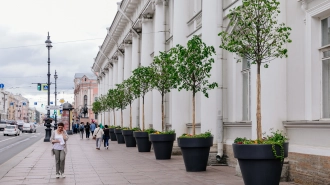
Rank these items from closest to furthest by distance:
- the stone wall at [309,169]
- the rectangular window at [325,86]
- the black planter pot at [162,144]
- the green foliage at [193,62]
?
the stone wall at [309,169], the rectangular window at [325,86], the green foliage at [193,62], the black planter pot at [162,144]

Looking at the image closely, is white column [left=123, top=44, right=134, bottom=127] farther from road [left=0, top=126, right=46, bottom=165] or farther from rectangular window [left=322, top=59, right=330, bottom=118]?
rectangular window [left=322, top=59, right=330, bottom=118]

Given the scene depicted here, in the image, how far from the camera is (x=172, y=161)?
56.3ft

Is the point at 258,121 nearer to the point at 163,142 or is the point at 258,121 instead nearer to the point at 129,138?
the point at 163,142

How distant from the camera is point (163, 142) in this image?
17.7 m

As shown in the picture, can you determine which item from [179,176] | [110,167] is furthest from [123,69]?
[179,176]

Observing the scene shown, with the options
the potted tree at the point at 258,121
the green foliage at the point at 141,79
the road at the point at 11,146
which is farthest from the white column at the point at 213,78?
the road at the point at 11,146

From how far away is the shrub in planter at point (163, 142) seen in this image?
1761cm

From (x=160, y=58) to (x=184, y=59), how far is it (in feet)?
15.2

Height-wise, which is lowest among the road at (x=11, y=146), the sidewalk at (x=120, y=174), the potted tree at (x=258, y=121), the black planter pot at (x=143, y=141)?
the road at (x=11, y=146)

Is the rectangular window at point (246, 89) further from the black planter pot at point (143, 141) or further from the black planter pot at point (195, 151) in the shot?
the black planter pot at point (143, 141)

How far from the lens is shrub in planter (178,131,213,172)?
43.6ft

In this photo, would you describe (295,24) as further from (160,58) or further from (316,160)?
(160,58)

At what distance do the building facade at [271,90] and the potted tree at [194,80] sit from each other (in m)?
0.91

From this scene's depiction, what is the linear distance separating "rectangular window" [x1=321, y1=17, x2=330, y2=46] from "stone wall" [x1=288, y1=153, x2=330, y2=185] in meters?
2.48
